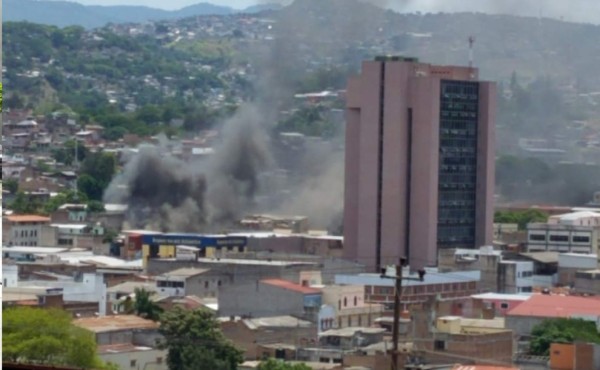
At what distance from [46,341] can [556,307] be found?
25.0ft

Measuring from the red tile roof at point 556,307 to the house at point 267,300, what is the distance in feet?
7.99

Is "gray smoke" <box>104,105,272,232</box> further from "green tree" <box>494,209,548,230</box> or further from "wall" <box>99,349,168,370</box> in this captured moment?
"wall" <box>99,349,168,370</box>

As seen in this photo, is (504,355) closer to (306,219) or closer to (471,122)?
(471,122)

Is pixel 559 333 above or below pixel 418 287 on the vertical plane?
below

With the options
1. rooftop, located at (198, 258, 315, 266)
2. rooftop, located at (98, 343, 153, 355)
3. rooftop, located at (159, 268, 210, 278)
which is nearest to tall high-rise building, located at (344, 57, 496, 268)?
rooftop, located at (198, 258, 315, 266)

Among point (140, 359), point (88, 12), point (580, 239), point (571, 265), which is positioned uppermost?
point (88, 12)

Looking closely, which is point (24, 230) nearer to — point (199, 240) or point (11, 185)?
point (199, 240)

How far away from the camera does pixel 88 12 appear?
568 feet

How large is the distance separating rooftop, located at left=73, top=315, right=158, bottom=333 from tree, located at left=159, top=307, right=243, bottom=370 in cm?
35

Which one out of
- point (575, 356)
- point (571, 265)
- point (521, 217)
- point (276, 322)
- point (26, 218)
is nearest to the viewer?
point (575, 356)

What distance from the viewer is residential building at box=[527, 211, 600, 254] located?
36156mm

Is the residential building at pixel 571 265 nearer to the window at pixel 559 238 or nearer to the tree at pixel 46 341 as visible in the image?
the window at pixel 559 238

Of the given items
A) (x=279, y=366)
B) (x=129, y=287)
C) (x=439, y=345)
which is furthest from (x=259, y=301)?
(x=279, y=366)

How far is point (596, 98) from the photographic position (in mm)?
68062
